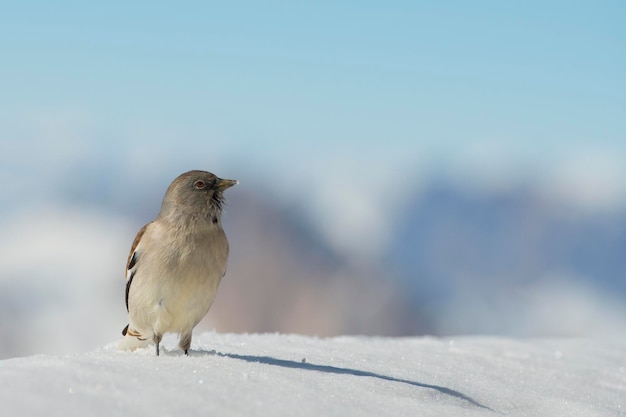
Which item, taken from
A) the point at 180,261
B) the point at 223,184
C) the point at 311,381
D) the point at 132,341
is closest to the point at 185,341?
the point at 132,341

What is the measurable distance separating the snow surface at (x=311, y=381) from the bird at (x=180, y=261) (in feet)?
1.03

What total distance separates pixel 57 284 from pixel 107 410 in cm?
9682

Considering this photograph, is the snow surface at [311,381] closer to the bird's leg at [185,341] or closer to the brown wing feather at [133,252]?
the bird's leg at [185,341]

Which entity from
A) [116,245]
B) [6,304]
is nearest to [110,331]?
[6,304]

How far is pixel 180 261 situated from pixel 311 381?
4.82ft

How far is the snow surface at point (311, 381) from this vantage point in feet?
14.1

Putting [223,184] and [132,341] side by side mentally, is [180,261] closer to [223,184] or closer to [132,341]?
[223,184]

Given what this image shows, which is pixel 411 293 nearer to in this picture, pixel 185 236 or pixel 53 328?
pixel 53 328

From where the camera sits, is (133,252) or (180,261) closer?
(180,261)

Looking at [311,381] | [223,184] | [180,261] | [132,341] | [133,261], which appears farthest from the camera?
[132,341]

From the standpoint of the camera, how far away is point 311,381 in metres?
5.30

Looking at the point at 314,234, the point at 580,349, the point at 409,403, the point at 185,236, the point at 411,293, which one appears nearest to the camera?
the point at 409,403

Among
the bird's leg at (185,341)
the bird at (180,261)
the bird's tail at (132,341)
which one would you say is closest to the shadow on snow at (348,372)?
the bird's leg at (185,341)

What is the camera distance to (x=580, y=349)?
10.3 metres
